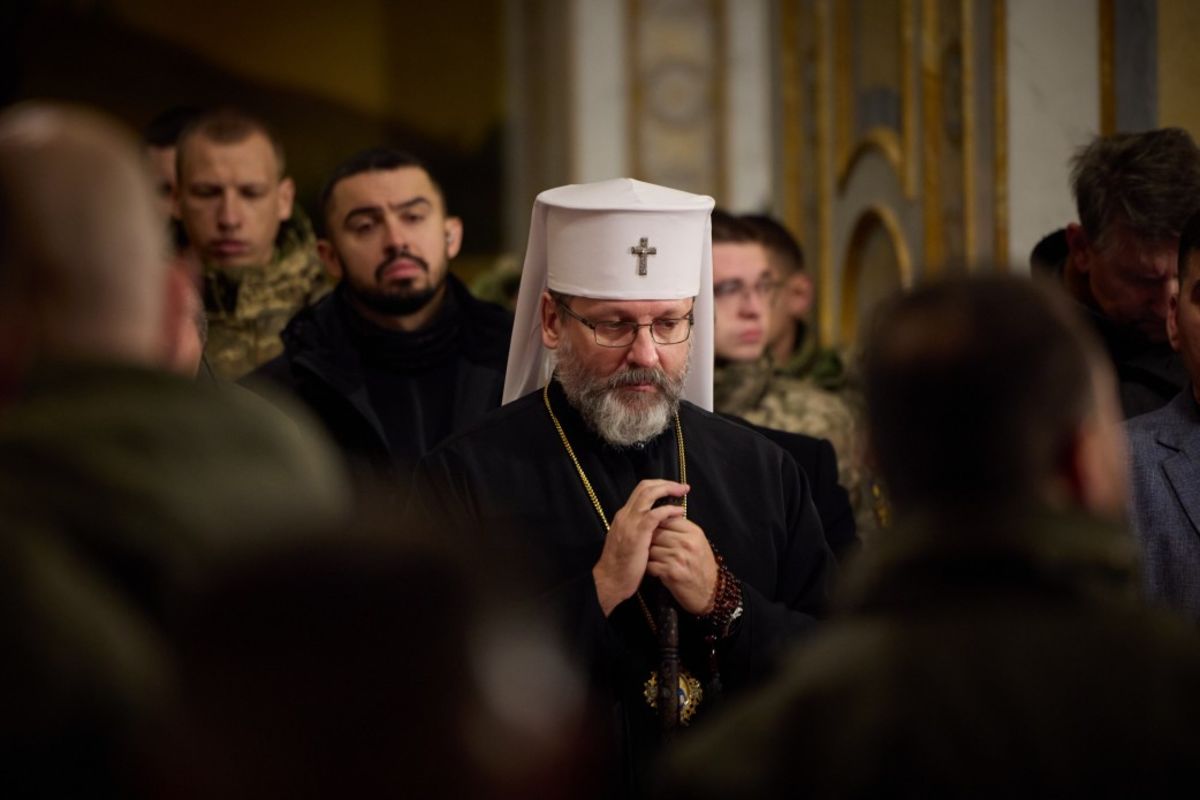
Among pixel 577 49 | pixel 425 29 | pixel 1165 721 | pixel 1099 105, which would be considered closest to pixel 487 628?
pixel 1165 721

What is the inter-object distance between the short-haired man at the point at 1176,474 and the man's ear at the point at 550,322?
1.30 meters

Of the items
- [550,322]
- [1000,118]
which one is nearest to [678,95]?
[1000,118]

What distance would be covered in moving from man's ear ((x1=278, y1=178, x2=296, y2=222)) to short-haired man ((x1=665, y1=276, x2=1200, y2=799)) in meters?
4.38

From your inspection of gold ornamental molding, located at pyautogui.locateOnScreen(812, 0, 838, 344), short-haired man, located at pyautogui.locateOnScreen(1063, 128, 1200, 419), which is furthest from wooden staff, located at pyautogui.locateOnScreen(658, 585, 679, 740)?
gold ornamental molding, located at pyautogui.locateOnScreen(812, 0, 838, 344)

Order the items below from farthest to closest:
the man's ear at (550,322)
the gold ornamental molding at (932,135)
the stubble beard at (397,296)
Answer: the gold ornamental molding at (932,135), the stubble beard at (397,296), the man's ear at (550,322)

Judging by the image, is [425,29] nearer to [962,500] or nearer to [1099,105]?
[1099,105]

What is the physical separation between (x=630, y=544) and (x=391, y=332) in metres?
2.05

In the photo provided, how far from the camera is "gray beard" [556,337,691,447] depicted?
396 centimetres

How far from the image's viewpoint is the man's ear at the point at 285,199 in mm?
6238

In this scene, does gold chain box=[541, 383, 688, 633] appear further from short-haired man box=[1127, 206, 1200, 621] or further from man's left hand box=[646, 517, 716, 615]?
short-haired man box=[1127, 206, 1200, 621]

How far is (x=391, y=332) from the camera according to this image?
546 cm

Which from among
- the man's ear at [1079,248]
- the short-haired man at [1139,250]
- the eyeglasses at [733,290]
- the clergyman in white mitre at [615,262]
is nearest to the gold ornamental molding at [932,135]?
the eyeglasses at [733,290]

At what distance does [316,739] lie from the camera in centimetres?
173

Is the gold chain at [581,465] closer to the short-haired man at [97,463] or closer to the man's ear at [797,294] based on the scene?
the short-haired man at [97,463]
